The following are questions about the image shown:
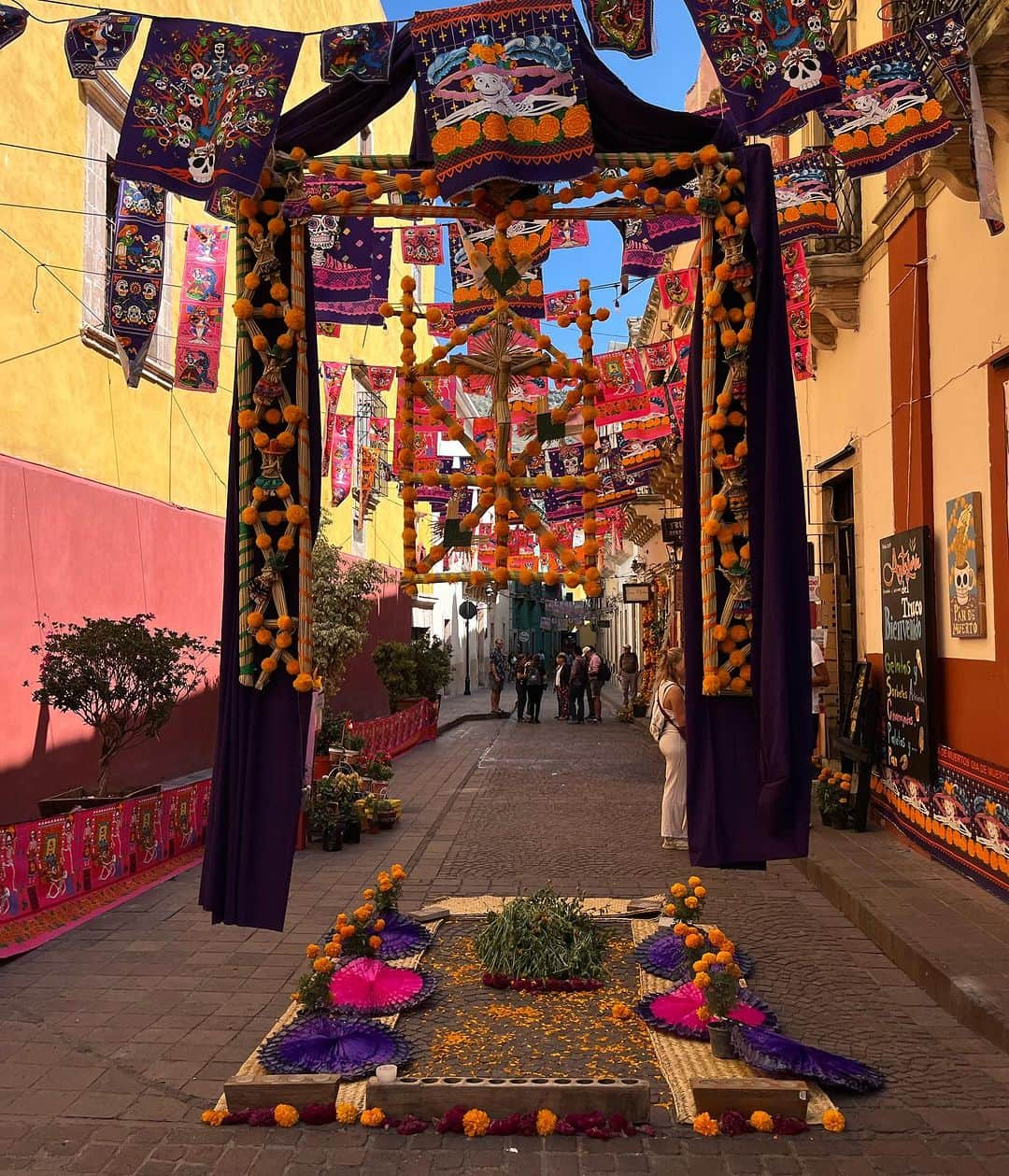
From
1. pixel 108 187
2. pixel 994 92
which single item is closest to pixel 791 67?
pixel 994 92

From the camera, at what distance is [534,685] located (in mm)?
26750

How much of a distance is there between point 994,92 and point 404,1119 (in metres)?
6.79

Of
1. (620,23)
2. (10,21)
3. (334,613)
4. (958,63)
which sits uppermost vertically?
Result: (958,63)

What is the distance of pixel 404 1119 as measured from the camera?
429 cm

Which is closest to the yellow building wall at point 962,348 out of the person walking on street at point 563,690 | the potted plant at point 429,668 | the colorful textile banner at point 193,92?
the colorful textile banner at point 193,92

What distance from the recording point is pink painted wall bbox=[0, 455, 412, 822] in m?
9.53

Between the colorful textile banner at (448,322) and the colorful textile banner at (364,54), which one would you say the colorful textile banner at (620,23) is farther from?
the colorful textile banner at (448,322)

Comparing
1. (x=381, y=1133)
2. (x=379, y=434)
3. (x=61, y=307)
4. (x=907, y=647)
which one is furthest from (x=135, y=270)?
(x=379, y=434)

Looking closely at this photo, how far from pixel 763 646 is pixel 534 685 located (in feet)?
75.4

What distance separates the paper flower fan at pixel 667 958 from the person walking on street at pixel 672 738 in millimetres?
3343

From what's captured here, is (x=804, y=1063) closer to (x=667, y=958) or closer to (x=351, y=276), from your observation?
(x=667, y=958)

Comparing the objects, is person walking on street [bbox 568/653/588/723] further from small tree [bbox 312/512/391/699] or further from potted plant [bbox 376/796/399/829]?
potted plant [bbox 376/796/399/829]

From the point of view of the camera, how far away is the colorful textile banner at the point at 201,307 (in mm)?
10453

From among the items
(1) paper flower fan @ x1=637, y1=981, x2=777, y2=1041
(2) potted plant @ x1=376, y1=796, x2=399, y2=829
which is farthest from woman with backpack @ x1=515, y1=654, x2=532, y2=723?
(1) paper flower fan @ x1=637, y1=981, x2=777, y2=1041
